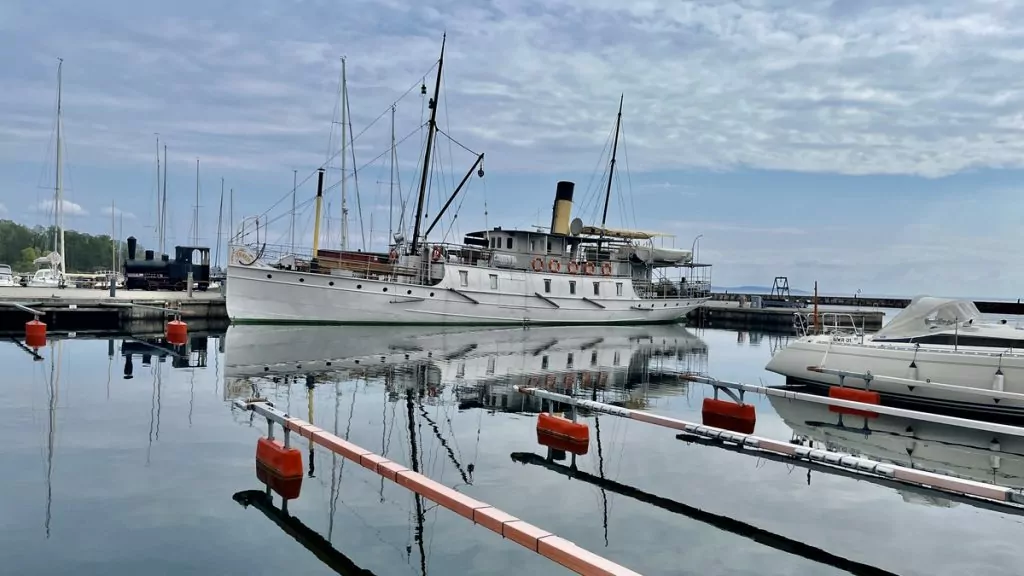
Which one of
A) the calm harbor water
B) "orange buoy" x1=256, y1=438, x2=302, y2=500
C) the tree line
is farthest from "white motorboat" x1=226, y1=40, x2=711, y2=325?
the tree line

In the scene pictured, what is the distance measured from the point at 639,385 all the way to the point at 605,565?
16.1 metres

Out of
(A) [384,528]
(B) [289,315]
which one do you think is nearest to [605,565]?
(A) [384,528]

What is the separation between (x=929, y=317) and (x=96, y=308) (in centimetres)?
3708

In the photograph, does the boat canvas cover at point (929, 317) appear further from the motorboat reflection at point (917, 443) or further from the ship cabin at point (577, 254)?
the ship cabin at point (577, 254)

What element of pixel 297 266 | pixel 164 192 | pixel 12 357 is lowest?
pixel 12 357

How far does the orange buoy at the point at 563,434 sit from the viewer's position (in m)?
13.1

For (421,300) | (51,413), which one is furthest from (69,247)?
(51,413)

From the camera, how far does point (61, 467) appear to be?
10.9 metres

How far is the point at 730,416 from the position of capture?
635 inches

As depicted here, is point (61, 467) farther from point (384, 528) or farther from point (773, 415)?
point (773, 415)

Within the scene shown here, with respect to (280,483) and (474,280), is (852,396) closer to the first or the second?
(280,483)

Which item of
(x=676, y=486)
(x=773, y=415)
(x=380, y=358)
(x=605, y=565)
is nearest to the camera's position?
(x=605, y=565)

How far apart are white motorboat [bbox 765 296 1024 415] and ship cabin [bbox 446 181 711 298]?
2464cm

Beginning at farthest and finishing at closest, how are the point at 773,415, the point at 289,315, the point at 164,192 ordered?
1. the point at 164,192
2. the point at 289,315
3. the point at 773,415
